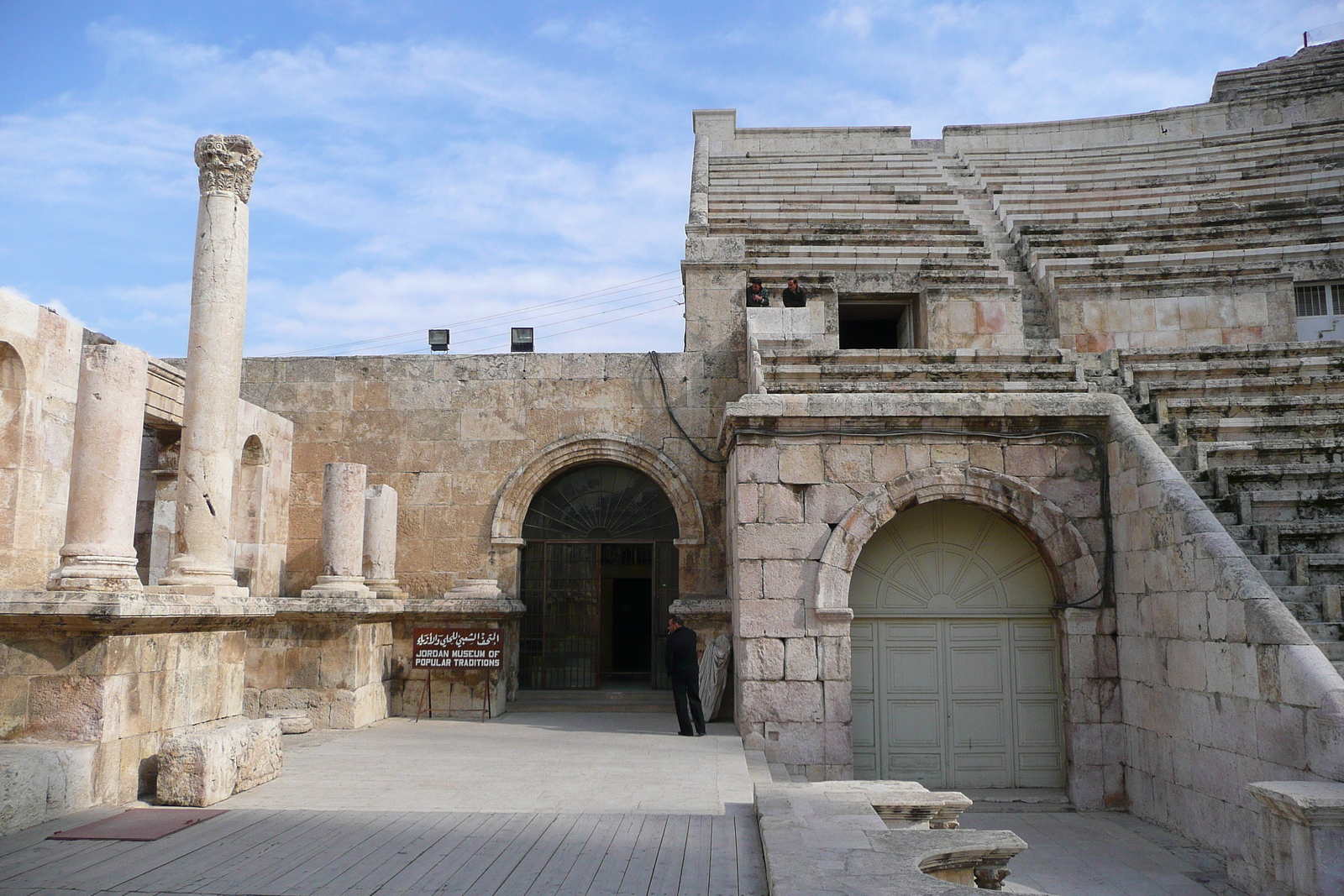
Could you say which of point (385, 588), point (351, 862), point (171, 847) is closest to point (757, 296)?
point (385, 588)

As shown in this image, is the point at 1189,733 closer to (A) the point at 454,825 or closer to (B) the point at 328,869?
(A) the point at 454,825

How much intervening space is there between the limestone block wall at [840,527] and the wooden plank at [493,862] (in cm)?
341

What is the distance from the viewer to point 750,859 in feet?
17.6

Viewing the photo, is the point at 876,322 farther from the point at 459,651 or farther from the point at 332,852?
the point at 332,852

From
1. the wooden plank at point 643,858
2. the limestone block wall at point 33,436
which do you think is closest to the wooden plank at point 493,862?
the wooden plank at point 643,858

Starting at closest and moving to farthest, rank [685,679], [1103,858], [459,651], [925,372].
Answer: [1103,858] → [685,679] → [925,372] → [459,651]

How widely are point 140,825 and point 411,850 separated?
1758 millimetres

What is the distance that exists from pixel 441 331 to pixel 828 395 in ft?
23.6

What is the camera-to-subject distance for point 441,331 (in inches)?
576

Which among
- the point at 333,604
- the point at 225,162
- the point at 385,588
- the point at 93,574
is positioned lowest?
the point at 333,604

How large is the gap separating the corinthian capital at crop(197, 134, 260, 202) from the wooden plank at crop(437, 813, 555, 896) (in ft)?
18.8

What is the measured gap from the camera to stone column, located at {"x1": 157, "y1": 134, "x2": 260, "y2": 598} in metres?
7.91

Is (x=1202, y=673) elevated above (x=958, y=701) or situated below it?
above

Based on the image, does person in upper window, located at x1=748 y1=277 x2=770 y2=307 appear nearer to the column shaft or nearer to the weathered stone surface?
the column shaft
